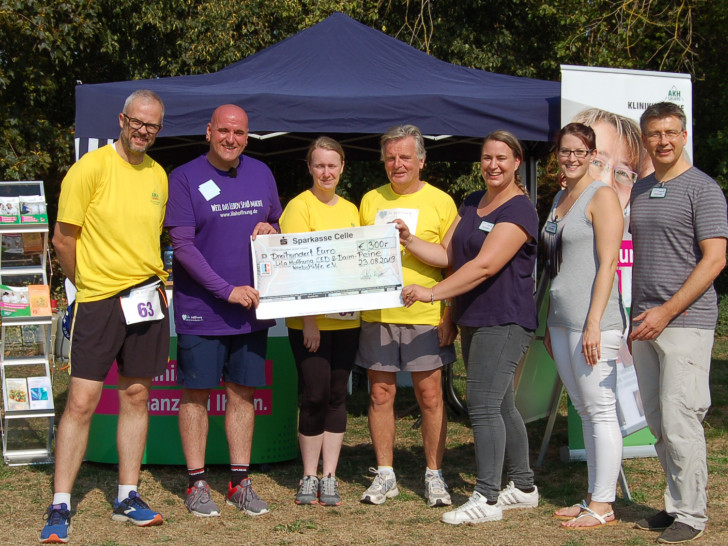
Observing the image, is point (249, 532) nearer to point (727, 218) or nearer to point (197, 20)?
point (727, 218)

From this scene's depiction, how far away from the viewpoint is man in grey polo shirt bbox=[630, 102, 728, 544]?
3299mm

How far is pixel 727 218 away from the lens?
3.44 m

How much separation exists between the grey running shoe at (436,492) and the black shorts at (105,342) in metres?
1.48

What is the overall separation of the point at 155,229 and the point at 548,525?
2.24m

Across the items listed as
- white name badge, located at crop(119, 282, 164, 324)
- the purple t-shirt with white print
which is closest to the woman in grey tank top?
the purple t-shirt with white print

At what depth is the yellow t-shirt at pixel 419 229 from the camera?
3895mm

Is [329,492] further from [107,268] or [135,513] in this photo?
[107,268]

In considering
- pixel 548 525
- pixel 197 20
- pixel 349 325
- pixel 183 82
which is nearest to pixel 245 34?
pixel 197 20

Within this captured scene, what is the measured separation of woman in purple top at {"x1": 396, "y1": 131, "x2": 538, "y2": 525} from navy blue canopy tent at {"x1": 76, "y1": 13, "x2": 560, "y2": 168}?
1.16 meters

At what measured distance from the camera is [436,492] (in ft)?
13.1

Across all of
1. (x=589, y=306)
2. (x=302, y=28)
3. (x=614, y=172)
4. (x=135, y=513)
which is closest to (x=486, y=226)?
(x=589, y=306)

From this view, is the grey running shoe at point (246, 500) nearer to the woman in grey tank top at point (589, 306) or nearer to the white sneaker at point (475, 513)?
the white sneaker at point (475, 513)

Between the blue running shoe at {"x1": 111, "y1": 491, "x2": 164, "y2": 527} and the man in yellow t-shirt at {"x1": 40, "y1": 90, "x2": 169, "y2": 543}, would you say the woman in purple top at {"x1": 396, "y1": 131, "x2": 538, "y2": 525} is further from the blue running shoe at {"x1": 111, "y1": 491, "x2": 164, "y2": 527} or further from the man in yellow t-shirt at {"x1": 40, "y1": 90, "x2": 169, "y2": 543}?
the blue running shoe at {"x1": 111, "y1": 491, "x2": 164, "y2": 527}

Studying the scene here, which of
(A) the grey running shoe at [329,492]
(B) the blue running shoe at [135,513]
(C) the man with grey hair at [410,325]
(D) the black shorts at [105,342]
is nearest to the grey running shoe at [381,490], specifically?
(C) the man with grey hair at [410,325]
